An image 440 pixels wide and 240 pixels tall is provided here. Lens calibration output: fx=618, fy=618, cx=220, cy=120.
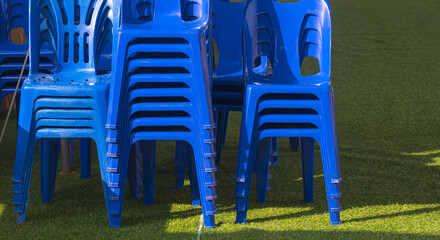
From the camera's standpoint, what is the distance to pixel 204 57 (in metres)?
2.95

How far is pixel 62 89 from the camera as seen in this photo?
3.03 metres

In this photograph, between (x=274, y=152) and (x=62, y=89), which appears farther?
(x=274, y=152)

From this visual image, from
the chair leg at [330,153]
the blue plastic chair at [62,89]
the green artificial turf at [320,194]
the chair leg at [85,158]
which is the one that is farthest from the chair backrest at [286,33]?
the chair leg at [85,158]

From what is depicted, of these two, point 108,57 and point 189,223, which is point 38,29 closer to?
point 108,57

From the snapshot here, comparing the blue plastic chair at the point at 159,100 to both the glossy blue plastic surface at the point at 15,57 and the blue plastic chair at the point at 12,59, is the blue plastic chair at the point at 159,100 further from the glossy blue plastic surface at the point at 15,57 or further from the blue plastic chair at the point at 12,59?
the blue plastic chair at the point at 12,59

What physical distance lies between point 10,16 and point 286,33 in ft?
6.93

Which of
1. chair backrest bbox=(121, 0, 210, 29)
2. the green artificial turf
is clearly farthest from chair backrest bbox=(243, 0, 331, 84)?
the green artificial turf

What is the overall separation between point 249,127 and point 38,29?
1334mm

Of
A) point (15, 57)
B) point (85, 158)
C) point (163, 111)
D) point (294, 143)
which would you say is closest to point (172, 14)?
point (163, 111)

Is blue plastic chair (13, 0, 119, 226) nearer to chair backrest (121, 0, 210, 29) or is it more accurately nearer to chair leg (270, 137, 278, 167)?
chair backrest (121, 0, 210, 29)

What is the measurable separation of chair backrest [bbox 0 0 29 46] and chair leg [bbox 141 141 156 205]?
1.63 meters

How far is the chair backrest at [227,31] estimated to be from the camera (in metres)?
4.24

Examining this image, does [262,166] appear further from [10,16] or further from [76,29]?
[10,16]

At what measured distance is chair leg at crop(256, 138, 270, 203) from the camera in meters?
3.33
